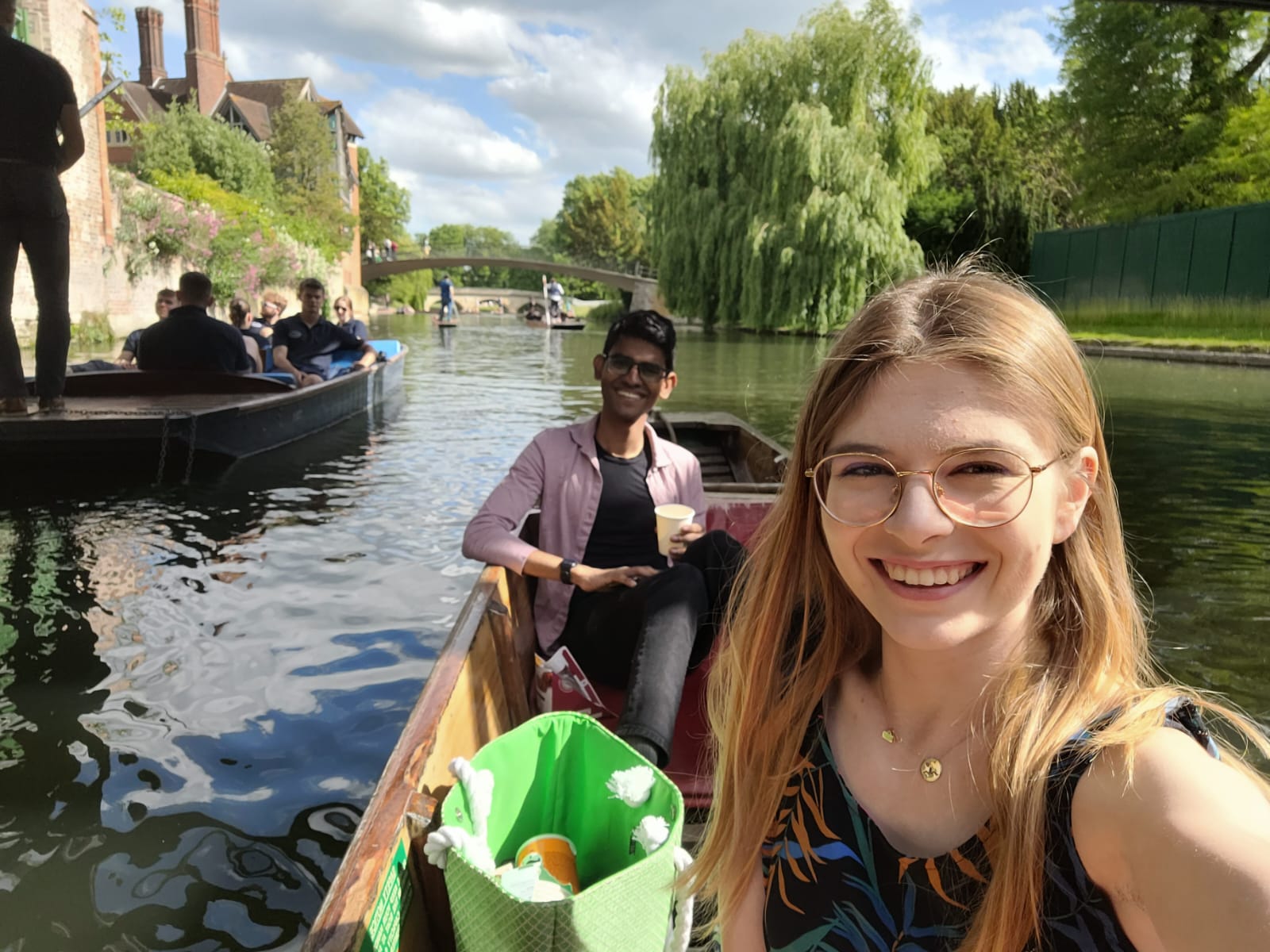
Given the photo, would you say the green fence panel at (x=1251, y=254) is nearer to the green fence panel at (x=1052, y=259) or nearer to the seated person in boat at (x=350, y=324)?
the green fence panel at (x=1052, y=259)

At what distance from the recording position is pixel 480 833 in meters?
1.43

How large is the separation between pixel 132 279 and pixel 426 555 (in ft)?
40.0

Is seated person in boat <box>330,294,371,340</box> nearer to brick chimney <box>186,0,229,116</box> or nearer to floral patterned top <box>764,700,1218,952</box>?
floral patterned top <box>764,700,1218,952</box>

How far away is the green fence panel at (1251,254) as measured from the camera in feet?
52.5

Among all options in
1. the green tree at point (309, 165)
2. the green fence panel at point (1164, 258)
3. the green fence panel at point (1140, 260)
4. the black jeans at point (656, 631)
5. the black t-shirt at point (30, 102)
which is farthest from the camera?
the green tree at point (309, 165)

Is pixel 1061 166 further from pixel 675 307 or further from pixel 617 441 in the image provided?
pixel 617 441

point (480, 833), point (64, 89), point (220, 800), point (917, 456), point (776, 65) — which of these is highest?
point (776, 65)

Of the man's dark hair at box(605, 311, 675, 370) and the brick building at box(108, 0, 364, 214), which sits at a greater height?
the brick building at box(108, 0, 364, 214)

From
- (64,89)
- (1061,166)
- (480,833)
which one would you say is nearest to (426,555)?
(64,89)

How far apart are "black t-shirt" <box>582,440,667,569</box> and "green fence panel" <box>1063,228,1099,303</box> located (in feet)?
69.2

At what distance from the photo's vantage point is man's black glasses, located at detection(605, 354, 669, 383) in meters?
2.41

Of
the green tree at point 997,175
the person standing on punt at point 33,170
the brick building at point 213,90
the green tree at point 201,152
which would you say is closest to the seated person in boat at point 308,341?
the person standing on punt at point 33,170

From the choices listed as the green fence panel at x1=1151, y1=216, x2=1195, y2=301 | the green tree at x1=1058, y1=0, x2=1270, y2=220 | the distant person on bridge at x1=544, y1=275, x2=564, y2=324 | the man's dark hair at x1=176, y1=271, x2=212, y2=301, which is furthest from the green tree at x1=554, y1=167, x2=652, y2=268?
the man's dark hair at x1=176, y1=271, x2=212, y2=301

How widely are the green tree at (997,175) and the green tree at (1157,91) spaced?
6.05ft
